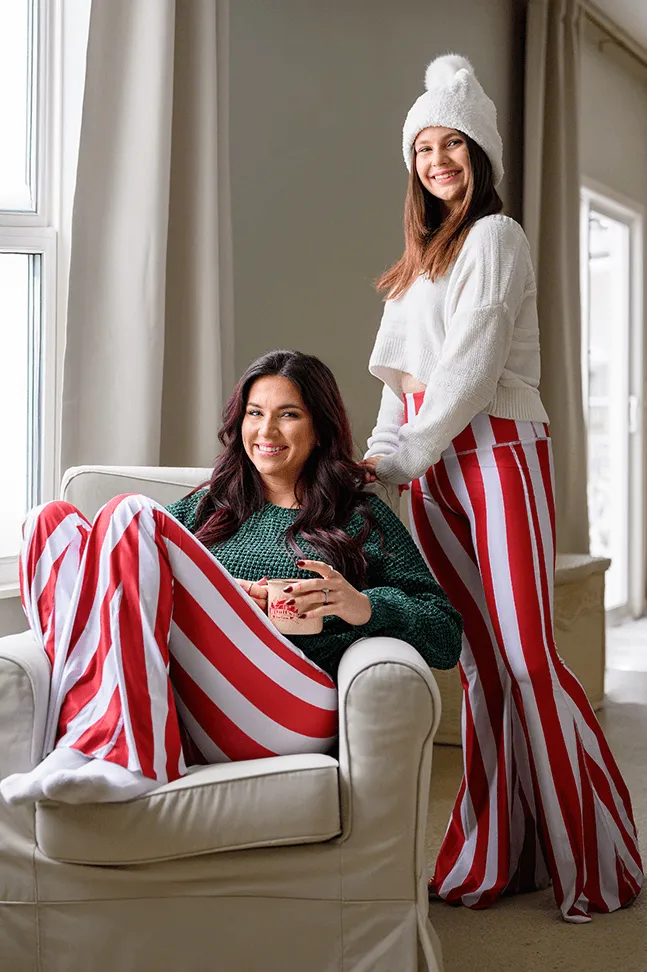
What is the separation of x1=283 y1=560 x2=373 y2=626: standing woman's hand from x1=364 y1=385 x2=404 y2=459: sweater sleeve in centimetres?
44

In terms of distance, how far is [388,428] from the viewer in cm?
209

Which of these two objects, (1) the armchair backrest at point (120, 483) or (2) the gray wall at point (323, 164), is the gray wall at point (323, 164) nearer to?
(2) the gray wall at point (323, 164)

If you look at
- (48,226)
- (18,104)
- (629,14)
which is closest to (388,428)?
(48,226)

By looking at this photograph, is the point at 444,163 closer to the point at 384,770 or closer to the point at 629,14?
the point at 384,770

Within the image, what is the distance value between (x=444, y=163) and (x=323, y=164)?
136 cm

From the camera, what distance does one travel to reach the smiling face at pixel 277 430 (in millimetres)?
1876

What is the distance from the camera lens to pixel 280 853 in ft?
4.82

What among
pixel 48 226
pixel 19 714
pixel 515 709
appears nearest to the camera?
pixel 19 714

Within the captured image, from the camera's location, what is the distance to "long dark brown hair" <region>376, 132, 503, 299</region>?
6.43ft

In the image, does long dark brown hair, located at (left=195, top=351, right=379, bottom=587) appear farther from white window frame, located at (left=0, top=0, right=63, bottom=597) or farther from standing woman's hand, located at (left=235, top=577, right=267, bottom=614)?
white window frame, located at (left=0, top=0, right=63, bottom=597)

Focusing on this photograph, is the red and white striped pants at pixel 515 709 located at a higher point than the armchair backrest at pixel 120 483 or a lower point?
lower

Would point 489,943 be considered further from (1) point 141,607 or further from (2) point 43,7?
(2) point 43,7

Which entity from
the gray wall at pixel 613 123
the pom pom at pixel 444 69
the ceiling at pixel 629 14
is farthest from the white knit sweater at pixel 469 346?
the ceiling at pixel 629 14

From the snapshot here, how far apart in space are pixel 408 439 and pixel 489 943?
0.89 m
